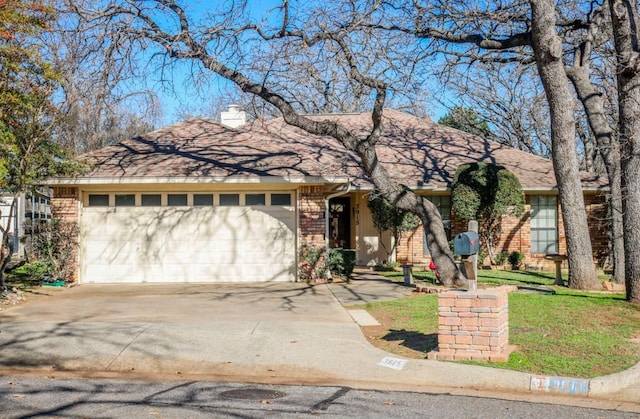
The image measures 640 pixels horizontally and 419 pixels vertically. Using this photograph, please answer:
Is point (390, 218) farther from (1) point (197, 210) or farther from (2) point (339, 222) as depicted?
(1) point (197, 210)

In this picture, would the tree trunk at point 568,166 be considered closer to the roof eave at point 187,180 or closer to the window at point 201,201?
the roof eave at point 187,180

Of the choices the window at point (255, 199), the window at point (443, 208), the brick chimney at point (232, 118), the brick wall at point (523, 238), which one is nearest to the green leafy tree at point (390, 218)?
the brick wall at point (523, 238)

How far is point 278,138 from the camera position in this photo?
70.5 ft

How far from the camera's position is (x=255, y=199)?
1820 centimetres

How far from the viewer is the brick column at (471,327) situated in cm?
879

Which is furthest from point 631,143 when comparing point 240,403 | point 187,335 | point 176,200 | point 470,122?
point 470,122

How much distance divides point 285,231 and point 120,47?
6.14 m

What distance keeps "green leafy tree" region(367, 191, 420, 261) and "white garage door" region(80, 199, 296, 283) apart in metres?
4.42

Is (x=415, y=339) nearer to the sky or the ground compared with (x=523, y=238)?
nearer to the ground

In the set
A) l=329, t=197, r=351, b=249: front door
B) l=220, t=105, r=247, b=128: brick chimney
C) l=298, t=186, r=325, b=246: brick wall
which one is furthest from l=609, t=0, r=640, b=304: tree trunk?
l=220, t=105, r=247, b=128: brick chimney

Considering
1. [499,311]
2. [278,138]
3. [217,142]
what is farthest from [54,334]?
[278,138]

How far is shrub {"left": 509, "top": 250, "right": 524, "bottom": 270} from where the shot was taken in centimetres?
2122

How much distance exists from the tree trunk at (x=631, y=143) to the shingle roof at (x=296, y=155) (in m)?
6.79

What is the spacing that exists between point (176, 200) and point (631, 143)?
10979 mm
